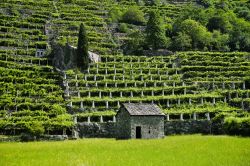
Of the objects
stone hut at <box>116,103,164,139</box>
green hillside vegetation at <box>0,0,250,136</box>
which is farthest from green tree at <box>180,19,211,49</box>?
stone hut at <box>116,103,164,139</box>

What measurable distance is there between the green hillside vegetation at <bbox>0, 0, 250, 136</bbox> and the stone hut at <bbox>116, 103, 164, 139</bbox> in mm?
7655

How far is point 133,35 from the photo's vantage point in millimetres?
102125

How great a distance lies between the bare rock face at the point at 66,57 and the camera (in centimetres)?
8250

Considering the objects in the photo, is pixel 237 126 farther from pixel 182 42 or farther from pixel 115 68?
pixel 182 42

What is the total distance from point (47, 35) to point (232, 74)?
133 ft

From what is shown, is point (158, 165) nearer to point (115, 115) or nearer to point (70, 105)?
point (115, 115)

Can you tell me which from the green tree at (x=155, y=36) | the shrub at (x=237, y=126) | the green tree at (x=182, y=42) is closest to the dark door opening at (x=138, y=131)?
the shrub at (x=237, y=126)

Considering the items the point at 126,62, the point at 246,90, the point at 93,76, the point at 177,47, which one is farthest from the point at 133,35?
the point at 246,90

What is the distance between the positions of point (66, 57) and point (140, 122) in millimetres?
30541

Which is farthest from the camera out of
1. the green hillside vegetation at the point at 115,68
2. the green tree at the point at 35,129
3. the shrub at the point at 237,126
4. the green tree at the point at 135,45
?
the green tree at the point at 135,45

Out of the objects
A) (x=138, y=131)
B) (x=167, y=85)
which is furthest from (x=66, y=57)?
(x=138, y=131)

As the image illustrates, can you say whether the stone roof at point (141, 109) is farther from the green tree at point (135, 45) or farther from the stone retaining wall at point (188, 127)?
the green tree at point (135, 45)

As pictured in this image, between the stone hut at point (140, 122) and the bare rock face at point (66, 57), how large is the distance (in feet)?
85.2

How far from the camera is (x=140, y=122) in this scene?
188ft
